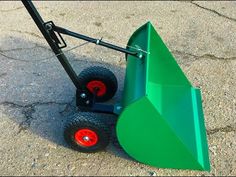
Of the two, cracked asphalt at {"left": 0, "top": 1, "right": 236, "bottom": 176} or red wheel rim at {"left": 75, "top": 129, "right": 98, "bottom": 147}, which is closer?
red wheel rim at {"left": 75, "top": 129, "right": 98, "bottom": 147}

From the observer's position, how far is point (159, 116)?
7.44 ft

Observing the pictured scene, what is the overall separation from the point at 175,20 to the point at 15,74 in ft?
6.62

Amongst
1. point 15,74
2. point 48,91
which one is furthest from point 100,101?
point 15,74

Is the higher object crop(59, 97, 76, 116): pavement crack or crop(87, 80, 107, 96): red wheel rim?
crop(87, 80, 107, 96): red wheel rim

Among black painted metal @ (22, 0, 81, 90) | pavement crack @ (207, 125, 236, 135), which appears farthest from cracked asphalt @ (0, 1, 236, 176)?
black painted metal @ (22, 0, 81, 90)

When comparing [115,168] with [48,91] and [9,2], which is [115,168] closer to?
[48,91]

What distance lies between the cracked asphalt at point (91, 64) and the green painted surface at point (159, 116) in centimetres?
19

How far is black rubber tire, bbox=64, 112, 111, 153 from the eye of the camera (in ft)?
8.14

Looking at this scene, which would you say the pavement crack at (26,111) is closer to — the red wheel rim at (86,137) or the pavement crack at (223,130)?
the red wheel rim at (86,137)

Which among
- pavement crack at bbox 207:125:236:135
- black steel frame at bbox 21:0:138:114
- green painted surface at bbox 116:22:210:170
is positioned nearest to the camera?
green painted surface at bbox 116:22:210:170

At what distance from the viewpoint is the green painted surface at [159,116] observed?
2.29 m

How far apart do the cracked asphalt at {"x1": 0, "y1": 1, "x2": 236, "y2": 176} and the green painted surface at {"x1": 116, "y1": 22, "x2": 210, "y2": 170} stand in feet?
0.61

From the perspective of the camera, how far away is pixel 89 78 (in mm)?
3010

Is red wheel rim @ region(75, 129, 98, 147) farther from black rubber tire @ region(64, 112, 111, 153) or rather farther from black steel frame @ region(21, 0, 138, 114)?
black steel frame @ region(21, 0, 138, 114)
